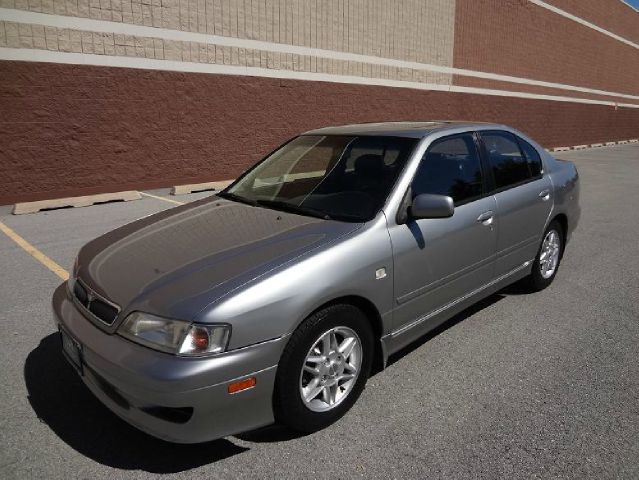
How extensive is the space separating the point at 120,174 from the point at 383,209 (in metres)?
8.30

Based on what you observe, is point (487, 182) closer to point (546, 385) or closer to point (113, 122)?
point (546, 385)

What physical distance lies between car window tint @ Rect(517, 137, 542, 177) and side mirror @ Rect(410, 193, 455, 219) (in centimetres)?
185

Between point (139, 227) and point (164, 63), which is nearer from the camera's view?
point (139, 227)

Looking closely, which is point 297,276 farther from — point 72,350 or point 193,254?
point 72,350

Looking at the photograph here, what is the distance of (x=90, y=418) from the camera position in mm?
2840

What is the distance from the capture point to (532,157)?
182 inches

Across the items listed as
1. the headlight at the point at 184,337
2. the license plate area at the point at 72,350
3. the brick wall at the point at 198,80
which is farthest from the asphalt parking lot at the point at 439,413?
the brick wall at the point at 198,80

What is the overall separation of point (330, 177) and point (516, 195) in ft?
5.30

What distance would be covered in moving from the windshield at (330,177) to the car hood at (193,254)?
17cm

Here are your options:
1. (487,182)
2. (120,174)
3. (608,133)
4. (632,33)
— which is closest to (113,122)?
(120,174)

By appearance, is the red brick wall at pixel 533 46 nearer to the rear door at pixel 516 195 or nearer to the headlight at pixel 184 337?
the rear door at pixel 516 195

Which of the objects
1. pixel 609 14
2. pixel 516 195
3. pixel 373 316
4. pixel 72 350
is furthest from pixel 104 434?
pixel 609 14

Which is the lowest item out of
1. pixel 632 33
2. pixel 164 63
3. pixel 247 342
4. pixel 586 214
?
pixel 586 214

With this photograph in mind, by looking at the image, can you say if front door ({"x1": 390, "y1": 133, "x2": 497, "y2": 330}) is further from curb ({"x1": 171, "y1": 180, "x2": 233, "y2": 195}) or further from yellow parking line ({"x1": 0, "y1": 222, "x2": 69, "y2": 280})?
curb ({"x1": 171, "y1": 180, "x2": 233, "y2": 195})
